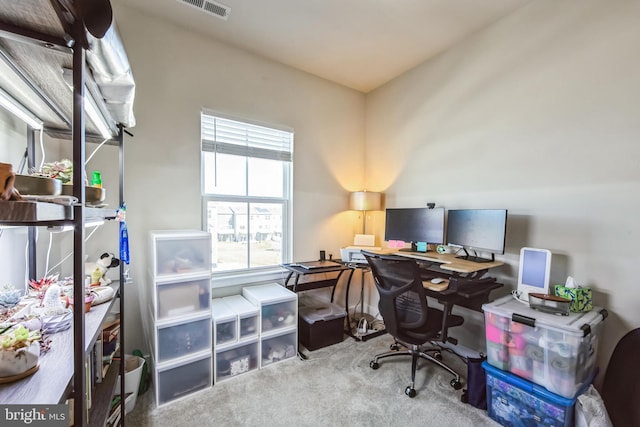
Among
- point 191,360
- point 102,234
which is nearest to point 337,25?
point 102,234

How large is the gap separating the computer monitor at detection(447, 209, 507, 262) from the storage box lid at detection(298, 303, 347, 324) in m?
1.33

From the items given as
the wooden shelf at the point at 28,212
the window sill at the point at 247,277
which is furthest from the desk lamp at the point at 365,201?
the wooden shelf at the point at 28,212

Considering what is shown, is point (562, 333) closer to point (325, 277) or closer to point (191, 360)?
point (325, 277)

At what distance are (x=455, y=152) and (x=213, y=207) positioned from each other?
2473 millimetres

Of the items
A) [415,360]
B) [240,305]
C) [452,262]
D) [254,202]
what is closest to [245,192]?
[254,202]

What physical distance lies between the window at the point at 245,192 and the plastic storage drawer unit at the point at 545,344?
81.3 inches

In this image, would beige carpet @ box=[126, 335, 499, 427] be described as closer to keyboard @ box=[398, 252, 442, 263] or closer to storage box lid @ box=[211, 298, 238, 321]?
storage box lid @ box=[211, 298, 238, 321]

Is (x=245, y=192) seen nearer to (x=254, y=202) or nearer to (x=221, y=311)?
(x=254, y=202)

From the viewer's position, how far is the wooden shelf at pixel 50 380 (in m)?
0.64

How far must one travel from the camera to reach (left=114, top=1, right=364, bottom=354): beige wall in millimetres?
2199

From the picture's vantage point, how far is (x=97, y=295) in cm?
129

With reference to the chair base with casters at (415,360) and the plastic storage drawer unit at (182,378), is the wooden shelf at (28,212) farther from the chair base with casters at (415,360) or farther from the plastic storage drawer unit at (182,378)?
the chair base with casters at (415,360)

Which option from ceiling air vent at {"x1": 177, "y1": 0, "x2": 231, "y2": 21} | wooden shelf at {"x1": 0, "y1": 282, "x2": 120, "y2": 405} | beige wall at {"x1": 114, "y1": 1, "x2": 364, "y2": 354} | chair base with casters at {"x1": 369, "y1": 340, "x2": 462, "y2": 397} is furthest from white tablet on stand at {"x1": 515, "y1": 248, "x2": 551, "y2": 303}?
ceiling air vent at {"x1": 177, "y1": 0, "x2": 231, "y2": 21}

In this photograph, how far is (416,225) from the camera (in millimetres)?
2734
